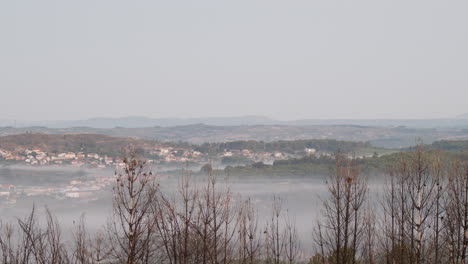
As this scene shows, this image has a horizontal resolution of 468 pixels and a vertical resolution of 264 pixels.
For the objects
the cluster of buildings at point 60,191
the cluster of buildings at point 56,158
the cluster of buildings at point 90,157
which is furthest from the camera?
the cluster of buildings at point 90,157

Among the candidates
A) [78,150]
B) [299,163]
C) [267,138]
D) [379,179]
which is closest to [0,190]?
[78,150]

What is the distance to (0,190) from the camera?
7781 centimetres

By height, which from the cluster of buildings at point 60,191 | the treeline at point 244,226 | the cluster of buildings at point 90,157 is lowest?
the cluster of buildings at point 60,191

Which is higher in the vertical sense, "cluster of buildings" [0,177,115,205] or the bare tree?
the bare tree

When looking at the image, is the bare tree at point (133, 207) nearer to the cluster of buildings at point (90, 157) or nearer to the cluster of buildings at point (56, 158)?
the cluster of buildings at point (90, 157)

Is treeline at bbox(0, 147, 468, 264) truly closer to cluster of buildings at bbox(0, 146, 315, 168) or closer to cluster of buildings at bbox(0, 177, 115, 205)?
cluster of buildings at bbox(0, 146, 315, 168)

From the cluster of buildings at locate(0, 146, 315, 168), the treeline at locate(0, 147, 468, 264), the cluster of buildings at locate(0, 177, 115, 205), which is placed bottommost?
the cluster of buildings at locate(0, 177, 115, 205)

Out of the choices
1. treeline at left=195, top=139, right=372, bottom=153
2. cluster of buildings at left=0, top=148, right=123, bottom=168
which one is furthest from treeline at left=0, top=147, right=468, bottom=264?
treeline at left=195, top=139, right=372, bottom=153

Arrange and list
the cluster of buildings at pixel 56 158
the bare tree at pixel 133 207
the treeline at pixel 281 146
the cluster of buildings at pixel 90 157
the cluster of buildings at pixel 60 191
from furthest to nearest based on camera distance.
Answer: the treeline at pixel 281 146 → the cluster of buildings at pixel 90 157 → the cluster of buildings at pixel 56 158 → the cluster of buildings at pixel 60 191 → the bare tree at pixel 133 207

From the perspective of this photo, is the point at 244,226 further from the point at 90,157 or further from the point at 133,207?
the point at 90,157

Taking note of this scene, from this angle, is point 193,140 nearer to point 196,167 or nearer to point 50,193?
point 196,167

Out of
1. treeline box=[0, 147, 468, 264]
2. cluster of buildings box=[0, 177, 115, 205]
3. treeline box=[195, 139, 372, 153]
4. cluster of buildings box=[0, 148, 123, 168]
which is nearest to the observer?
treeline box=[0, 147, 468, 264]

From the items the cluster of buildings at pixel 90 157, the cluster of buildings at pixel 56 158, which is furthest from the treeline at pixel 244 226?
the cluster of buildings at pixel 56 158

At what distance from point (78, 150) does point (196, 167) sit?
70.8ft
